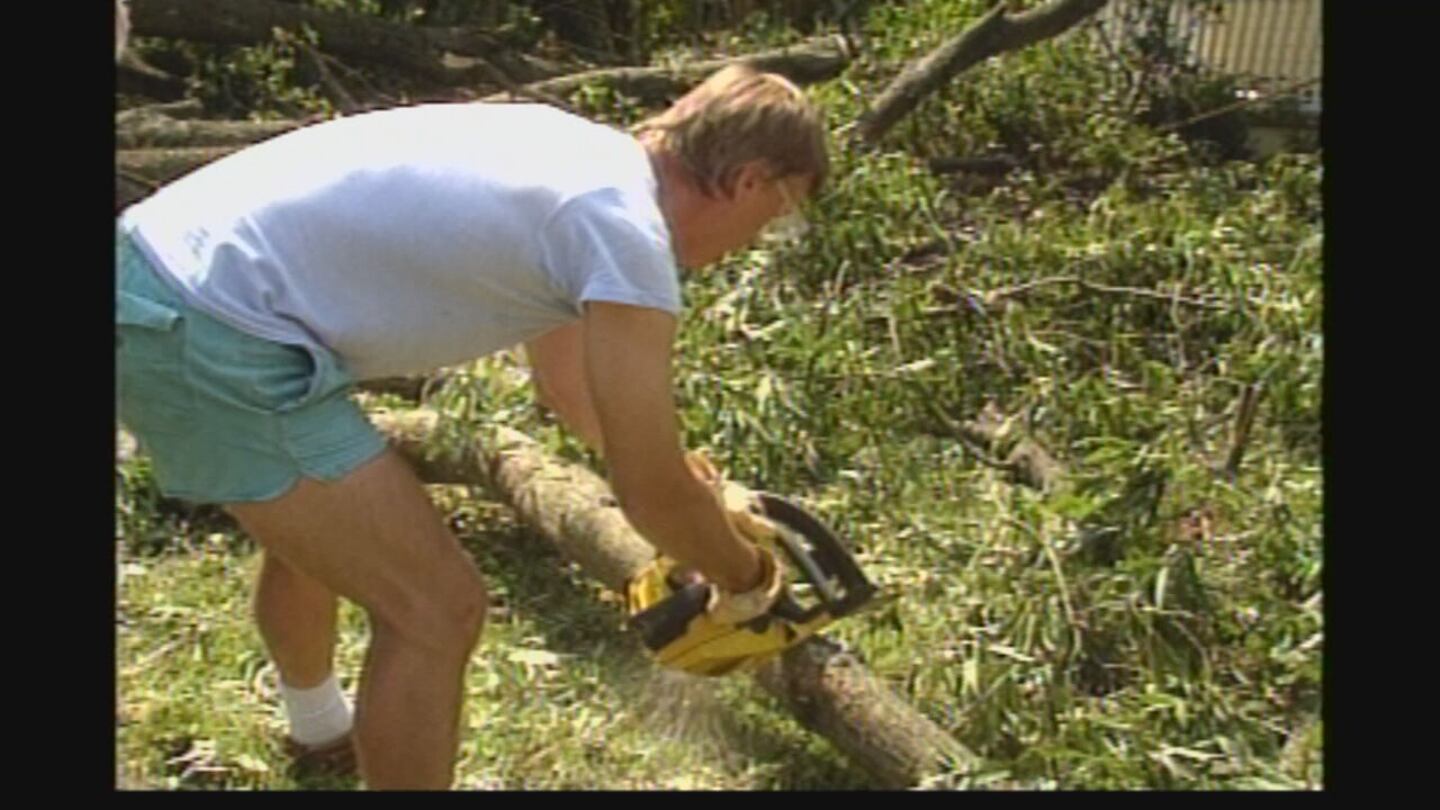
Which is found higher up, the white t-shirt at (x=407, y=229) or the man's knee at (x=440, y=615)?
the white t-shirt at (x=407, y=229)

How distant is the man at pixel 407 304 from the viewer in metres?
2.44

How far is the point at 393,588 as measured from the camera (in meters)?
2.56

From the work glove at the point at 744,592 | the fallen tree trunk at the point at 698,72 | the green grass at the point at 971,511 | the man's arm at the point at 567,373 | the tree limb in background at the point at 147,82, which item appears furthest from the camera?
the tree limb in background at the point at 147,82

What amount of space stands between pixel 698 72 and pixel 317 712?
3.21 meters

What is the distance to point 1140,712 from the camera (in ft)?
10.5

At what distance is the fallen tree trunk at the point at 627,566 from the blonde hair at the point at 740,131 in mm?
981

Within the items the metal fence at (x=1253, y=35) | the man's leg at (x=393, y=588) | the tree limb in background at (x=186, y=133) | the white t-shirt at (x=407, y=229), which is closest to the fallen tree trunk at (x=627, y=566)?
the man's leg at (x=393, y=588)

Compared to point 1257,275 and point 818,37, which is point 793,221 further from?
point 818,37

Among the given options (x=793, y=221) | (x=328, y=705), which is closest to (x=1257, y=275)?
(x=793, y=221)

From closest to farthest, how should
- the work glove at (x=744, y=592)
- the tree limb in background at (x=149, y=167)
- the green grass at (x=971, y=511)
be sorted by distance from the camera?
the work glove at (x=744, y=592) < the green grass at (x=971, y=511) < the tree limb in background at (x=149, y=167)

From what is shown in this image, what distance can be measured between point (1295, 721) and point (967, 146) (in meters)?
2.79

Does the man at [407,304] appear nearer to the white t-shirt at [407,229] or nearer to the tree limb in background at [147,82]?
the white t-shirt at [407,229]

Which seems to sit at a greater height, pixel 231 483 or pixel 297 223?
pixel 297 223

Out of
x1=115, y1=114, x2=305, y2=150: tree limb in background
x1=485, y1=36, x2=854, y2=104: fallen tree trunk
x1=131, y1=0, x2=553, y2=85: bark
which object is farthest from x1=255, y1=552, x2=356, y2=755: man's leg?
x1=131, y1=0, x2=553, y2=85: bark
